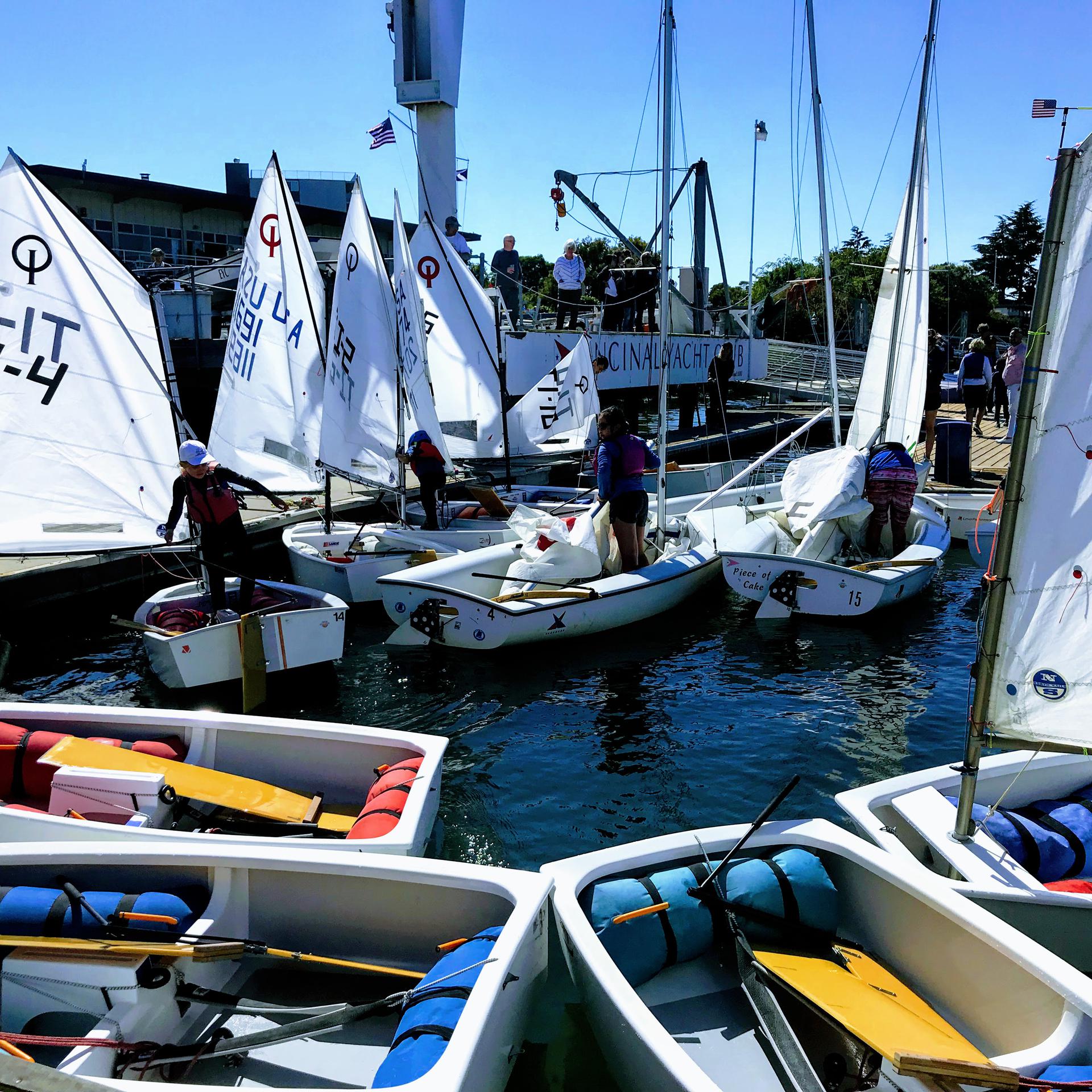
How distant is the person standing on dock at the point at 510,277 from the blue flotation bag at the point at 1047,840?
1623 centimetres

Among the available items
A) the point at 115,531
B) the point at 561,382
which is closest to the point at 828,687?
the point at 115,531

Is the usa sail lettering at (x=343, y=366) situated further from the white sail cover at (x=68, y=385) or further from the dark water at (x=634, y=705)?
the white sail cover at (x=68, y=385)

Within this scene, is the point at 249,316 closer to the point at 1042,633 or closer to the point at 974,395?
the point at 1042,633

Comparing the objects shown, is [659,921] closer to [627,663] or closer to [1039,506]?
[1039,506]

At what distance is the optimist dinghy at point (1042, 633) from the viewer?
12.1 feet

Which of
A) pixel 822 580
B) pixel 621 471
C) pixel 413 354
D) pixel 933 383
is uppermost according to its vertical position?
pixel 413 354

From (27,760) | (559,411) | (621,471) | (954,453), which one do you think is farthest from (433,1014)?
A: (954,453)

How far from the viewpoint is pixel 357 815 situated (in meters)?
5.44

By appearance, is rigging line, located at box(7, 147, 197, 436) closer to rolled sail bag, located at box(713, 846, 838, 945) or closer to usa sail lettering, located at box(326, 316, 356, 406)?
usa sail lettering, located at box(326, 316, 356, 406)

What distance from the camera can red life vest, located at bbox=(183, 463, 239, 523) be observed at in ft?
26.1

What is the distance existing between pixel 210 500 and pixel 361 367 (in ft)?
11.0

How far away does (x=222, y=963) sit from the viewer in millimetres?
3875

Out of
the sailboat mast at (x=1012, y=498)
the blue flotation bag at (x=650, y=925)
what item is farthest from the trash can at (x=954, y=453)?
the blue flotation bag at (x=650, y=925)

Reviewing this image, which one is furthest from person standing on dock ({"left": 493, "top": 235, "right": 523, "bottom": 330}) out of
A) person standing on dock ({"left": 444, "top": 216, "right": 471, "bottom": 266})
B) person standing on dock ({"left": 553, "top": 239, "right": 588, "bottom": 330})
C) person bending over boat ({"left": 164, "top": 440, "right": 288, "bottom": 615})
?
person bending over boat ({"left": 164, "top": 440, "right": 288, "bottom": 615})
